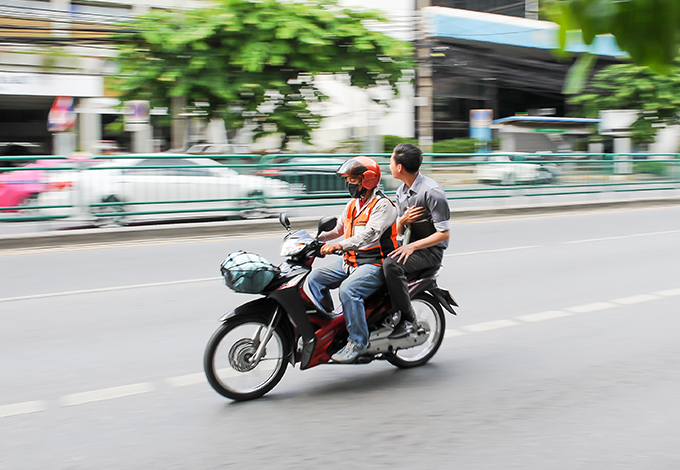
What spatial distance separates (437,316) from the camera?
4.84 meters

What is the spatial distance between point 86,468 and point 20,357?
80.3 inches

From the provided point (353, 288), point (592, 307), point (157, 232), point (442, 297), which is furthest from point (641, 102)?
point (353, 288)

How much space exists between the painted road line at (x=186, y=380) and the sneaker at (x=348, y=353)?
A: 890 millimetres

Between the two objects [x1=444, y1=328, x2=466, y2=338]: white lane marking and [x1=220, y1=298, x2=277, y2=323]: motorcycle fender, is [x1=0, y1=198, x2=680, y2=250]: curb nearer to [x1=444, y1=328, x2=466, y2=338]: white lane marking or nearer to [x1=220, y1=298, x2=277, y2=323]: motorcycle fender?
[x1=444, y1=328, x2=466, y2=338]: white lane marking

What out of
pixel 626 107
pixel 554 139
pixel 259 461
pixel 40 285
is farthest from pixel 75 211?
pixel 626 107

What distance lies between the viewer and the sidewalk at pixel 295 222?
33.6 ft

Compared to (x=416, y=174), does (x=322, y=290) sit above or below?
below

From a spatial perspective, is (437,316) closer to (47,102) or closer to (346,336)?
(346,336)

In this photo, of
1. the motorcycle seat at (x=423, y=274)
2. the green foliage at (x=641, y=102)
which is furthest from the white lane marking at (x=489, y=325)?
the green foliage at (x=641, y=102)

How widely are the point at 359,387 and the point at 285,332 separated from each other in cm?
62

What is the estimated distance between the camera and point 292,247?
400cm

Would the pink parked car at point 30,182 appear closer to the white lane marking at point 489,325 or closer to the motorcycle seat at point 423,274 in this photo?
the white lane marking at point 489,325

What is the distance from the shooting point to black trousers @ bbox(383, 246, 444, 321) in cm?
421

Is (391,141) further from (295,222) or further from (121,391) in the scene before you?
(121,391)
